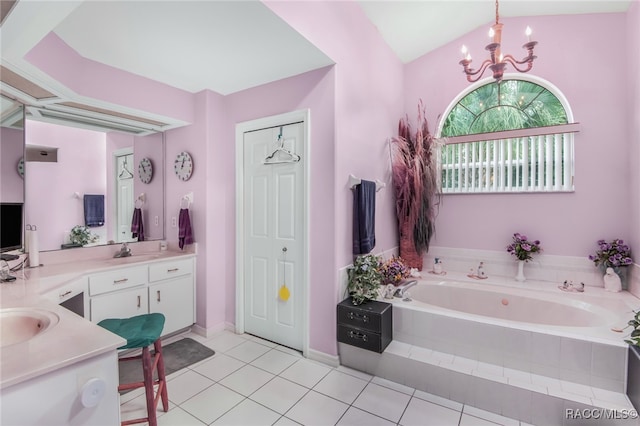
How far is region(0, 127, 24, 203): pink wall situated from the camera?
7.03 feet

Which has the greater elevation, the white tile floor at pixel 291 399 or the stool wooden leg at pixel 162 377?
the stool wooden leg at pixel 162 377

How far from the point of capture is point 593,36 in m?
3.02

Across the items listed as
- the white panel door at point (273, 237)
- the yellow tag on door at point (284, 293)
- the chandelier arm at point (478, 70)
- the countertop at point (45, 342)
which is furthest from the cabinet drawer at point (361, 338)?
the chandelier arm at point (478, 70)

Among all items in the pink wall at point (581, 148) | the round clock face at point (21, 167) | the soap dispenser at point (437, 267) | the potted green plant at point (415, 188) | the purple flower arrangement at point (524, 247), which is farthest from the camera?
the soap dispenser at point (437, 267)

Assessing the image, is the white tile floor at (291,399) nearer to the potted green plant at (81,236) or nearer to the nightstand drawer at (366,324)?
the nightstand drawer at (366,324)

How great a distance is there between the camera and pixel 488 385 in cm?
Result: 200

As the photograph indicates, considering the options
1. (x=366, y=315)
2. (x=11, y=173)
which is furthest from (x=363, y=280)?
(x=11, y=173)

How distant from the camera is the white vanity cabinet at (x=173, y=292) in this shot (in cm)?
286

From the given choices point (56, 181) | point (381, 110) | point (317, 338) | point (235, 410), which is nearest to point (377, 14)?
point (381, 110)

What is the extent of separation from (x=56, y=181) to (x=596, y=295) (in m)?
4.92

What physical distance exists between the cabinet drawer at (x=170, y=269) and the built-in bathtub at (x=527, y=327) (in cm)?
214

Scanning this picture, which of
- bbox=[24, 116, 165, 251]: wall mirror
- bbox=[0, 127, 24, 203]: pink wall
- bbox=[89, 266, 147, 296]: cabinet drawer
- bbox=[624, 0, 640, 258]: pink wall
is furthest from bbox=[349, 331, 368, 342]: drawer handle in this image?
bbox=[0, 127, 24, 203]: pink wall

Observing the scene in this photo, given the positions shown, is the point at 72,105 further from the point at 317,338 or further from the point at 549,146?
the point at 549,146

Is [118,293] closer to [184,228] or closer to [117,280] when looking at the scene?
[117,280]
